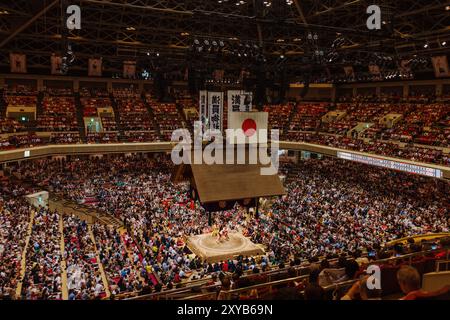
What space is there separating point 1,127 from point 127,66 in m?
9.83

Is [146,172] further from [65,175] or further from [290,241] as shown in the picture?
[290,241]

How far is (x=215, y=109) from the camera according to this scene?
2175 centimetres

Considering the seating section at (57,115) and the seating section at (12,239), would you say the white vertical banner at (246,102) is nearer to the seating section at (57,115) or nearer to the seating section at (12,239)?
the seating section at (12,239)

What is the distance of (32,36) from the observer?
82.3 feet

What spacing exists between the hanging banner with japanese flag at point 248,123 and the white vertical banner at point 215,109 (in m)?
0.81

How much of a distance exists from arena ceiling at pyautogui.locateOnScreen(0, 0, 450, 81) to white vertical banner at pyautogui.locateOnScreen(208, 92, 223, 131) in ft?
5.78

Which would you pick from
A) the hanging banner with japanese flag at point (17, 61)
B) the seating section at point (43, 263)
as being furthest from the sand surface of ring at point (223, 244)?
the hanging banner with japanese flag at point (17, 61)

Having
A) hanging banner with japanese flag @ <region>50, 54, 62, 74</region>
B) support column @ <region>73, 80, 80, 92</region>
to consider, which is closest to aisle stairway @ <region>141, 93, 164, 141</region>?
support column @ <region>73, 80, 80, 92</region>

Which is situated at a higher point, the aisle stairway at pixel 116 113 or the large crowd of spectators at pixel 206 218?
the aisle stairway at pixel 116 113

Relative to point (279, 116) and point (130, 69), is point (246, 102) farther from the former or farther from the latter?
point (279, 116)

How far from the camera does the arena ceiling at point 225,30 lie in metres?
14.4

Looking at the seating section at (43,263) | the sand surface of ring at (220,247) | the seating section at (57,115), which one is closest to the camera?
the seating section at (43,263)

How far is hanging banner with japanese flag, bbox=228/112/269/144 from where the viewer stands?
850 inches

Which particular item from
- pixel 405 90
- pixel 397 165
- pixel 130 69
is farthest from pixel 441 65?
pixel 130 69
